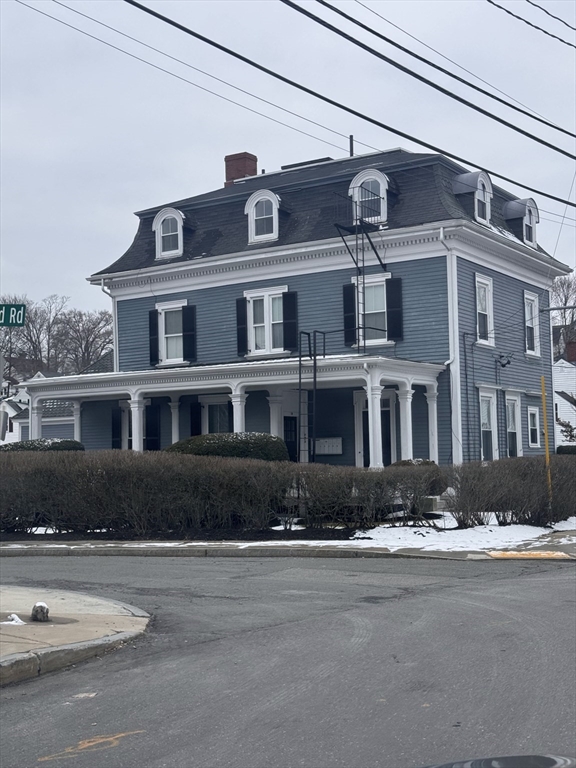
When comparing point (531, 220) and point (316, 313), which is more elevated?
point (531, 220)

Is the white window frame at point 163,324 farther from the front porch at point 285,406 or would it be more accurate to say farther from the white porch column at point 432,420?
the white porch column at point 432,420

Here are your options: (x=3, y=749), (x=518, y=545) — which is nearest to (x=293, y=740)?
(x=3, y=749)

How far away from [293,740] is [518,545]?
11628 mm

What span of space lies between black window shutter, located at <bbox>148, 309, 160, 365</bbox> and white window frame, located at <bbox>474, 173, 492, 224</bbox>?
34.8ft

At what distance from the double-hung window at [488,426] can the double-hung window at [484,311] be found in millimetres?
1554

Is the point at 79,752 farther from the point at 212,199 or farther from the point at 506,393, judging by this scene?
the point at 212,199

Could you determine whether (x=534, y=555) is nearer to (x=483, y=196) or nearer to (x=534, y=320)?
(x=483, y=196)

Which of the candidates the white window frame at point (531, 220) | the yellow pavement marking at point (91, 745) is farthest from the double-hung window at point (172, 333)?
the yellow pavement marking at point (91, 745)

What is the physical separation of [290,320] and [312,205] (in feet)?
12.4

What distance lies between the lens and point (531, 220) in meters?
30.3

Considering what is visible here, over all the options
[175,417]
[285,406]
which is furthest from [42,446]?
[285,406]

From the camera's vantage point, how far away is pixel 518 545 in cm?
1653

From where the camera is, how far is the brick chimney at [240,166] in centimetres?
3506

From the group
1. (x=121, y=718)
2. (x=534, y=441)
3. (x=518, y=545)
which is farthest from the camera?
(x=534, y=441)
